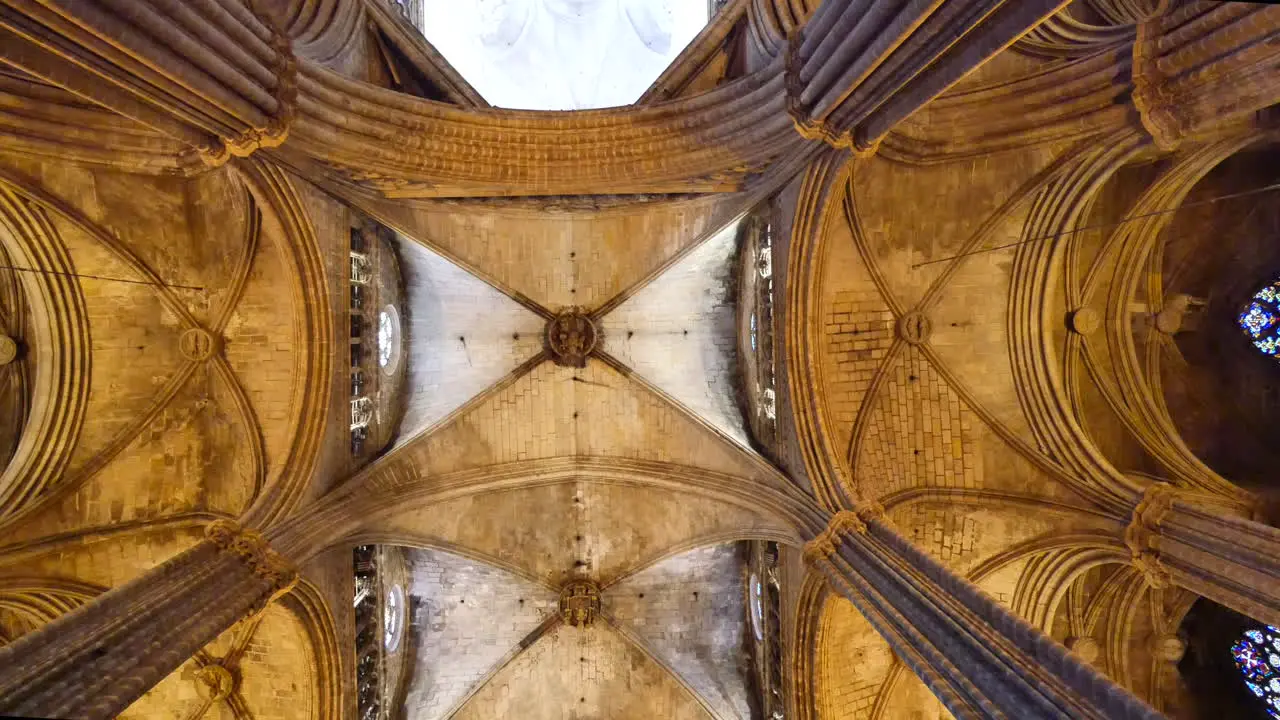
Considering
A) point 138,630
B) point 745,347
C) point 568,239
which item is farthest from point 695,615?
point 138,630

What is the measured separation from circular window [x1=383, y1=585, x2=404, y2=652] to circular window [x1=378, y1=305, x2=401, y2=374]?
166 inches

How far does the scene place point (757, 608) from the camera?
Answer: 12.7m

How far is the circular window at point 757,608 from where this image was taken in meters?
12.3

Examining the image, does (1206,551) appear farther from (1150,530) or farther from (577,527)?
(577,527)

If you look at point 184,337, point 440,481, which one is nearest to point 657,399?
point 440,481

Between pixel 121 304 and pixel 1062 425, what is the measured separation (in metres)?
13.4

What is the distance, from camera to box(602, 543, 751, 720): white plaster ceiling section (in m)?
12.8

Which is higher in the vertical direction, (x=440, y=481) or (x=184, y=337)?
(x=184, y=337)

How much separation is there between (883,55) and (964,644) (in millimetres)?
5100

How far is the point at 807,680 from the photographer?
9945mm

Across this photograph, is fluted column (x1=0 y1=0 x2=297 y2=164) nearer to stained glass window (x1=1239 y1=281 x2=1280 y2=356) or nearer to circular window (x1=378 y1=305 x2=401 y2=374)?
circular window (x1=378 y1=305 x2=401 y2=374)

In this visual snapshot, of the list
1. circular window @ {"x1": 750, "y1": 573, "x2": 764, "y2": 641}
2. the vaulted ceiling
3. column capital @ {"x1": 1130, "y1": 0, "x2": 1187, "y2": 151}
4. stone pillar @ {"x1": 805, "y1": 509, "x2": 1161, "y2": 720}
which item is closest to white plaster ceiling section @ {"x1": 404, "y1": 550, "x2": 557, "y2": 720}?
the vaulted ceiling

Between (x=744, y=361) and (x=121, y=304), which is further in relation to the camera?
(x=744, y=361)

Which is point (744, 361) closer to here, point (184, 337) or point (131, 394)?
point (184, 337)
